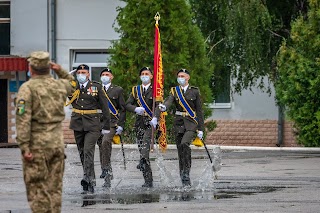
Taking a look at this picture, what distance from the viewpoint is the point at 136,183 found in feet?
65.3

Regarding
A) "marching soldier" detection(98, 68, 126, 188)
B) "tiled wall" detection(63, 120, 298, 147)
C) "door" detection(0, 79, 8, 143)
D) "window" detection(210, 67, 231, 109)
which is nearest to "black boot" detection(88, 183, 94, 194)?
"marching soldier" detection(98, 68, 126, 188)

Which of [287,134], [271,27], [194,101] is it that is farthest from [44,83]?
[287,134]

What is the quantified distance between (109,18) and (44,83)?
3131 cm

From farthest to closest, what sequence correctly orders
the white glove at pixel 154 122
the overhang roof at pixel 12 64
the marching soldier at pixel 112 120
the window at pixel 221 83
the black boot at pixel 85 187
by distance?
the overhang roof at pixel 12 64
the window at pixel 221 83
the marching soldier at pixel 112 120
the white glove at pixel 154 122
the black boot at pixel 85 187

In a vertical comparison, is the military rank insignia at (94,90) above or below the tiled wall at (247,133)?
above

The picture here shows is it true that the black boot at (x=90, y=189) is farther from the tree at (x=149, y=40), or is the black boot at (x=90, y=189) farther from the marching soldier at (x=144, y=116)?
the tree at (x=149, y=40)

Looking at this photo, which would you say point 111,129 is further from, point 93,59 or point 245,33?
point 93,59

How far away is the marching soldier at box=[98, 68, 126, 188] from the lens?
757 inches

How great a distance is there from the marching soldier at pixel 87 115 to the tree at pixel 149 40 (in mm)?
15507

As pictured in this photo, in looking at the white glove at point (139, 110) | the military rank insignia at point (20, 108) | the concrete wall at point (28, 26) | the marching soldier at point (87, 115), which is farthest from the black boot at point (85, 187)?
the concrete wall at point (28, 26)

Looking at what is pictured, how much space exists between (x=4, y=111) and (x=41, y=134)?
105 feet

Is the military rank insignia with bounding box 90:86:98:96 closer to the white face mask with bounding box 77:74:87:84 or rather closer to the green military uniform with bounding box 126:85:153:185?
the white face mask with bounding box 77:74:87:84

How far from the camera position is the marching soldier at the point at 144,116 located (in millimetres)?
18953

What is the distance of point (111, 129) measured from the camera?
1945 cm
